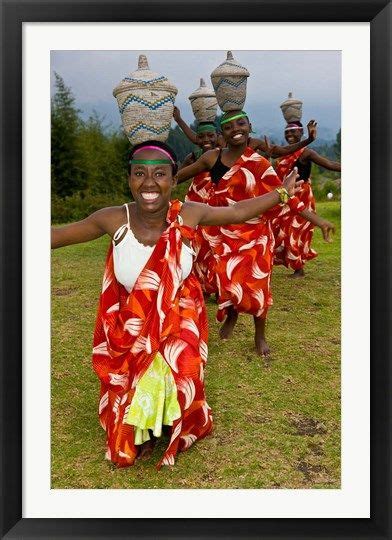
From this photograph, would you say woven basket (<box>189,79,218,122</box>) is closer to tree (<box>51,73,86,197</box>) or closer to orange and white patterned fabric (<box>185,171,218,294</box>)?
orange and white patterned fabric (<box>185,171,218,294</box>)

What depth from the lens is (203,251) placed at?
23.4 feet

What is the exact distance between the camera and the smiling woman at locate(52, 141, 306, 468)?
3.72m

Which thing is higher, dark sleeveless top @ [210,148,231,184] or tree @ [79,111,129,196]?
tree @ [79,111,129,196]

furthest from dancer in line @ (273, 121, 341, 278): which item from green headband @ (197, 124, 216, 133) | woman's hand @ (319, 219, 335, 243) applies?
woman's hand @ (319, 219, 335, 243)

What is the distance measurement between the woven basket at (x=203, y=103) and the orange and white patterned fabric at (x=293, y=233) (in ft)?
5.13

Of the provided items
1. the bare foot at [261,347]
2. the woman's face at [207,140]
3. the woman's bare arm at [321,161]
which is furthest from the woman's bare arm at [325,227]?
the woman's bare arm at [321,161]

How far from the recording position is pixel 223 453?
157 inches

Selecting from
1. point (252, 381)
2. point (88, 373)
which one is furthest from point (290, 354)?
point (88, 373)

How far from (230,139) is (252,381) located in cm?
195

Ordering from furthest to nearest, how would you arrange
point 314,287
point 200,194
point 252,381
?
point 314,287
point 200,194
point 252,381

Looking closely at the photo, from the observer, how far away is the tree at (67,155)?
40.2 ft

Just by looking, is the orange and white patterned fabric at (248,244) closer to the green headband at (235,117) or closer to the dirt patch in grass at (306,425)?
the green headband at (235,117)

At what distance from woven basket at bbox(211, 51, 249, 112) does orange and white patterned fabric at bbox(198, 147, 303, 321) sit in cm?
46
